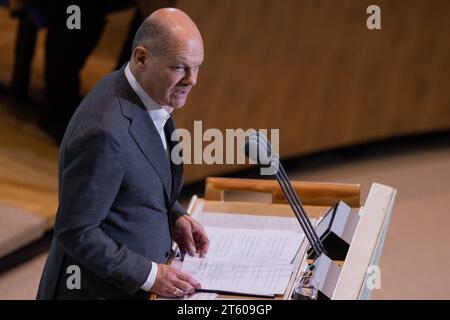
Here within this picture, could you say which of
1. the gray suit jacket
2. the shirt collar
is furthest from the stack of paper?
the shirt collar

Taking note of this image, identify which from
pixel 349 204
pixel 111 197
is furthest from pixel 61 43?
pixel 111 197

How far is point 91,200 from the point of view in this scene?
2.15 meters

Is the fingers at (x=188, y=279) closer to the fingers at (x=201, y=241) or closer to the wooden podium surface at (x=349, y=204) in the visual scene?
the wooden podium surface at (x=349, y=204)

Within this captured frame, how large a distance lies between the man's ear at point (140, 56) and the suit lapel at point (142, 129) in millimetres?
93

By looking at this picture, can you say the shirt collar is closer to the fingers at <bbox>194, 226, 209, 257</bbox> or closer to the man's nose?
the man's nose

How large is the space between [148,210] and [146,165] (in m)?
0.12

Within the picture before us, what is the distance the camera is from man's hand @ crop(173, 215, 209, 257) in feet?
8.13

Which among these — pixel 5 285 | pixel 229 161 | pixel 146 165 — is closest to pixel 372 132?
pixel 229 161

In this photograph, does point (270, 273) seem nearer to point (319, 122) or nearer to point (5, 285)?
point (5, 285)

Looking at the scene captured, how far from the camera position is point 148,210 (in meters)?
2.32

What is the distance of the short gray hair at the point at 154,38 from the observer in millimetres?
2146

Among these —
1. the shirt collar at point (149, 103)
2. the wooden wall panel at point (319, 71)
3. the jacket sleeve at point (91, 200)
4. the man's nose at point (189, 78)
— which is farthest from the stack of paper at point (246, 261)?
the wooden wall panel at point (319, 71)

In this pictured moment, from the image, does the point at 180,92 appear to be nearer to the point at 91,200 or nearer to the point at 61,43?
the point at 91,200

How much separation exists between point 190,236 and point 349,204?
563 millimetres
